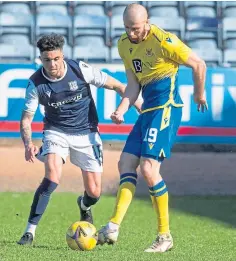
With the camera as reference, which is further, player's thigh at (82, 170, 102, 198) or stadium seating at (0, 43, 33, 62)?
stadium seating at (0, 43, 33, 62)

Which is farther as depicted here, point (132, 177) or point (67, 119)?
point (67, 119)

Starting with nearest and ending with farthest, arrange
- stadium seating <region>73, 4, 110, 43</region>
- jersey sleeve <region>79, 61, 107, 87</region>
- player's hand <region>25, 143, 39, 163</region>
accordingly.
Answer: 1. player's hand <region>25, 143, 39, 163</region>
2. jersey sleeve <region>79, 61, 107, 87</region>
3. stadium seating <region>73, 4, 110, 43</region>

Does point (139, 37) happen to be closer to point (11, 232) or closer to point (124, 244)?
point (124, 244)

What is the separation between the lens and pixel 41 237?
891 centimetres

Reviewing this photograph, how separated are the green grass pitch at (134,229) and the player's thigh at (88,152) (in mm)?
810

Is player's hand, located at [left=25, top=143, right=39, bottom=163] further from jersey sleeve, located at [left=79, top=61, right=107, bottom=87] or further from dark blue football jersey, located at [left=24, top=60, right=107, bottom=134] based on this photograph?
jersey sleeve, located at [left=79, top=61, right=107, bottom=87]

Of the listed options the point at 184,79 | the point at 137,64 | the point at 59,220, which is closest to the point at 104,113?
the point at 184,79

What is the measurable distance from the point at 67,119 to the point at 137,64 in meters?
1.17

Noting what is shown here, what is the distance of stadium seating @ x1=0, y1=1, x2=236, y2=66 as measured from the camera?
1525 cm

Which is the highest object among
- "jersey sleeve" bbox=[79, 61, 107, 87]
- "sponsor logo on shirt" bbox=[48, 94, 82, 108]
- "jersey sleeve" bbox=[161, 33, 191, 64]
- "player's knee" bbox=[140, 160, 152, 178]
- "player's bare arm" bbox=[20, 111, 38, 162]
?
"jersey sleeve" bbox=[161, 33, 191, 64]

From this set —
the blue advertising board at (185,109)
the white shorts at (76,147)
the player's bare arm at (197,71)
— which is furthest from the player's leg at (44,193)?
the blue advertising board at (185,109)

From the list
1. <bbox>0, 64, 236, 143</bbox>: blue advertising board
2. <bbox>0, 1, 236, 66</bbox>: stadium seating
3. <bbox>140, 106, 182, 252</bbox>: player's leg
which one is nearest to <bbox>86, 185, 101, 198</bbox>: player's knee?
<bbox>140, 106, 182, 252</bbox>: player's leg

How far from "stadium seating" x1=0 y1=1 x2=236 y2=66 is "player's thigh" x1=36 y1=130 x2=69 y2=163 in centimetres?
641

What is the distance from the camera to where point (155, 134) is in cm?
746
